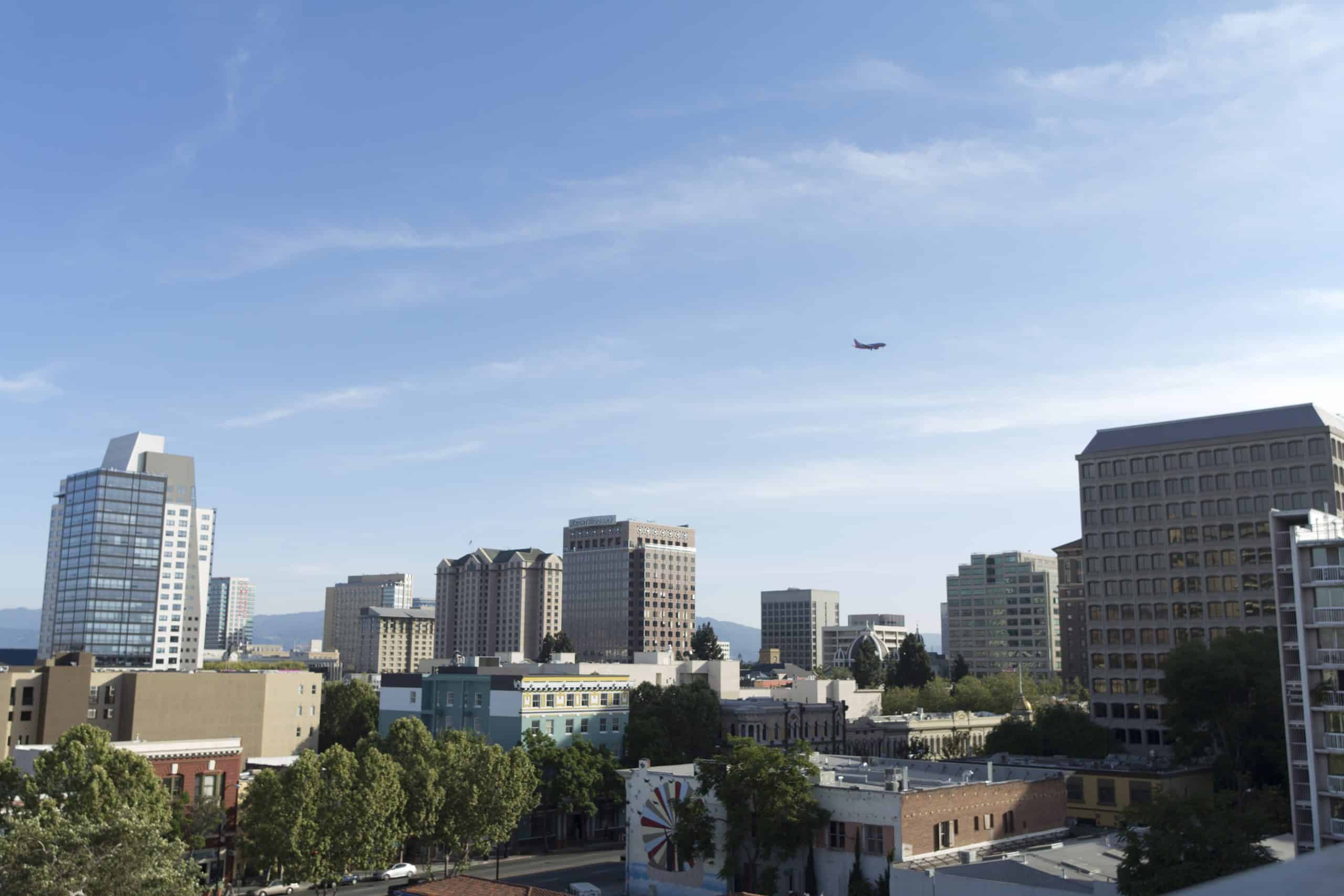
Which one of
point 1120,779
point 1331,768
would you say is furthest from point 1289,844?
point 1120,779

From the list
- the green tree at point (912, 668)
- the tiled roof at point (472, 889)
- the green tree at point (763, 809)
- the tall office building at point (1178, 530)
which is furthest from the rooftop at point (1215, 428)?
the tiled roof at point (472, 889)

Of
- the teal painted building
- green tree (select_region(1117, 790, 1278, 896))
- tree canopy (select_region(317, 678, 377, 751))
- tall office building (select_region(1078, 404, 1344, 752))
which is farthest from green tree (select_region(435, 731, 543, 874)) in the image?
tall office building (select_region(1078, 404, 1344, 752))

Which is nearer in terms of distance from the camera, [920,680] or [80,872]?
[80,872]

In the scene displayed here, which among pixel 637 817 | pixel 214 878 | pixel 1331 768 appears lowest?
pixel 214 878

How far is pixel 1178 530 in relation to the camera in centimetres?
13588

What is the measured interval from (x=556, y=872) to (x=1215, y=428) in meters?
99.1

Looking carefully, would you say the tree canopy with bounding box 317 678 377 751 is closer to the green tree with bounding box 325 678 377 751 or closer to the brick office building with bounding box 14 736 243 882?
the green tree with bounding box 325 678 377 751

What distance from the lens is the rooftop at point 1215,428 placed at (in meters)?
130

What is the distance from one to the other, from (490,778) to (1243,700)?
67460 millimetres

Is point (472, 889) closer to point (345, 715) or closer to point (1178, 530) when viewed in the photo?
point (345, 715)

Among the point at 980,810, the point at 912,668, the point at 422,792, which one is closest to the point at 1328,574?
the point at 980,810

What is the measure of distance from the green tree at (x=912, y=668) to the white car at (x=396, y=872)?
113m

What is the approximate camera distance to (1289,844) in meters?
67.5

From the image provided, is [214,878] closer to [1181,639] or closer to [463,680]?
[463,680]
